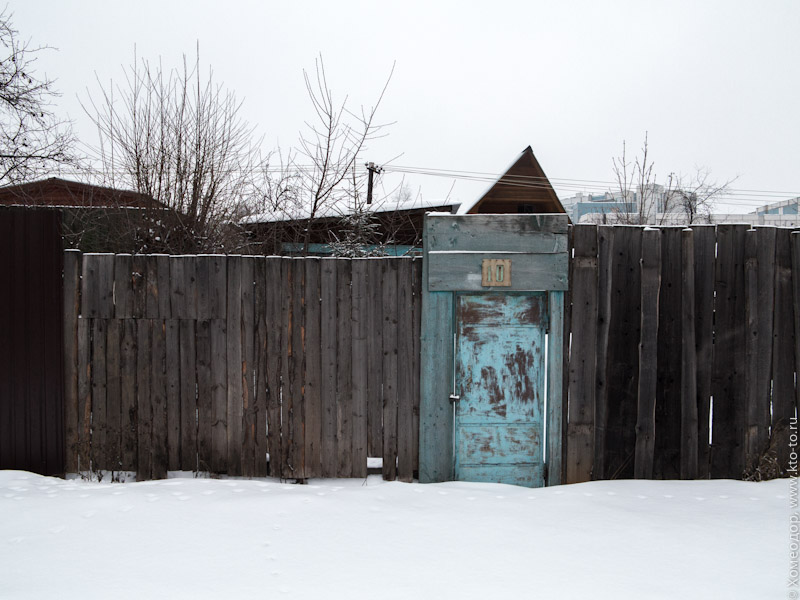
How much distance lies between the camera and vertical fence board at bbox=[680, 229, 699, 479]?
15.9 feet

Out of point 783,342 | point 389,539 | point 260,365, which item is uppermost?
point 783,342

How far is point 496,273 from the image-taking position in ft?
15.9

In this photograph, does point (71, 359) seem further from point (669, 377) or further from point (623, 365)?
point (669, 377)

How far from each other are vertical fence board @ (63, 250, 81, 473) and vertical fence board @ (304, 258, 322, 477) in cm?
201

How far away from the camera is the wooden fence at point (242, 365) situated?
16.2 feet

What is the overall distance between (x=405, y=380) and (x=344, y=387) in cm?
53

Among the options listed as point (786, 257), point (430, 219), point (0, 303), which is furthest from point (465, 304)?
point (0, 303)

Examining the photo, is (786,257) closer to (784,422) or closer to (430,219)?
(784,422)

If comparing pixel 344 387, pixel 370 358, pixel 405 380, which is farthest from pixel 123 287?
pixel 405 380

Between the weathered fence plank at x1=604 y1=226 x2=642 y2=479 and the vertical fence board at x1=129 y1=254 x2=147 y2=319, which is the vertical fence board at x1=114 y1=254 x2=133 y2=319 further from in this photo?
the weathered fence plank at x1=604 y1=226 x2=642 y2=479

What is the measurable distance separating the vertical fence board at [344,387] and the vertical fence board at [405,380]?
0.41 m

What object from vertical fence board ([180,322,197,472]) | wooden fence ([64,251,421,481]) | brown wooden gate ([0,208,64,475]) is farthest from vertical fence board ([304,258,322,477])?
brown wooden gate ([0,208,64,475])

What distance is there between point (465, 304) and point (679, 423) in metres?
2.08

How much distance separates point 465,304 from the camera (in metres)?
4.93
